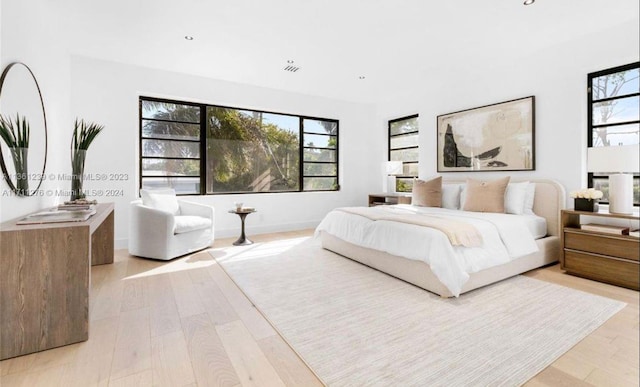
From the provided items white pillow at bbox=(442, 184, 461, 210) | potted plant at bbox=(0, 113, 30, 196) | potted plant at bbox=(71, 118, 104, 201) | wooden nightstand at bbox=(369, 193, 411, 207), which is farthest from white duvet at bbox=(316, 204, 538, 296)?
potted plant at bbox=(0, 113, 30, 196)

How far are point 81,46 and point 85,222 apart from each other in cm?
297

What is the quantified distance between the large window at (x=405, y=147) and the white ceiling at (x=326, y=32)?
4.46ft

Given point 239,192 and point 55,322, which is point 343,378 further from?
point 239,192

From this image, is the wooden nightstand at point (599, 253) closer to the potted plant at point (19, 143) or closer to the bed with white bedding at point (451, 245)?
the bed with white bedding at point (451, 245)

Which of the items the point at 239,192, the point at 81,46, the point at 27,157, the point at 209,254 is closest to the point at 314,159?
the point at 239,192

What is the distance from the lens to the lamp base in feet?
9.12

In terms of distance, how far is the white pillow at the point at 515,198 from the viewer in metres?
3.62

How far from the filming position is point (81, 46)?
144 inches

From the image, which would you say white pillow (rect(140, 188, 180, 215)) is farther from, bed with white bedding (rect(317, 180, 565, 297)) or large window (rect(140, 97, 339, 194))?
bed with white bedding (rect(317, 180, 565, 297))

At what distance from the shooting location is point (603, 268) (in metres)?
2.79

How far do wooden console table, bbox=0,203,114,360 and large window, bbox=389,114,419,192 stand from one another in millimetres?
5137

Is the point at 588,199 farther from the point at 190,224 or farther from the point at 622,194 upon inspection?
the point at 190,224

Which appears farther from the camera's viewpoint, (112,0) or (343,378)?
(112,0)

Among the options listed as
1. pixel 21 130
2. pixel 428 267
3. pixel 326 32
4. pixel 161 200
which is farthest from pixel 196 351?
pixel 326 32
